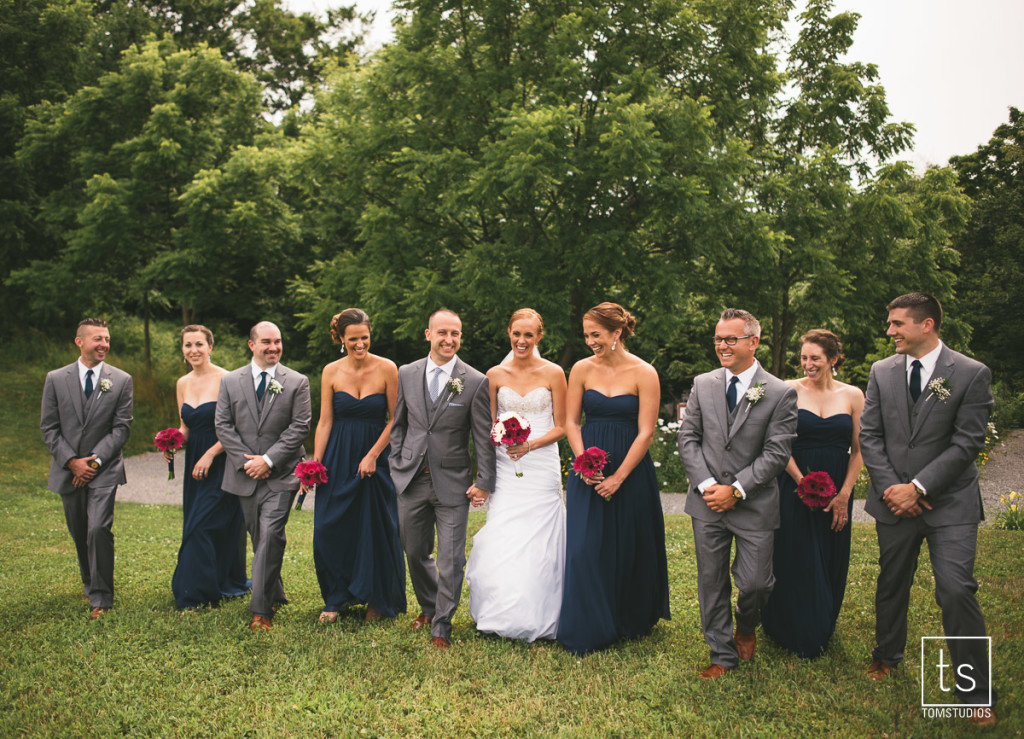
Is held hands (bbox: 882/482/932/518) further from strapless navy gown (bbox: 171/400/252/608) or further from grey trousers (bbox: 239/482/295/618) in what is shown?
strapless navy gown (bbox: 171/400/252/608)

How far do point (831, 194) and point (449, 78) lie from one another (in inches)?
364

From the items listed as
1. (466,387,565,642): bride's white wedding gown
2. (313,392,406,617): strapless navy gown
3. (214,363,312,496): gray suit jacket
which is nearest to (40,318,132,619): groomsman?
(214,363,312,496): gray suit jacket

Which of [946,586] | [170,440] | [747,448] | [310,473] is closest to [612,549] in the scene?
[747,448]

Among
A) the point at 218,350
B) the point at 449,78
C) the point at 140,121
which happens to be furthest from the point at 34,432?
the point at 449,78

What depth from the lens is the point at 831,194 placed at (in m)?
17.7

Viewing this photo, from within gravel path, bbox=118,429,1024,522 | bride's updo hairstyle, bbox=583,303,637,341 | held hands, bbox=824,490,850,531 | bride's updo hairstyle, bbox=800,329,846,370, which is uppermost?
bride's updo hairstyle, bbox=583,303,637,341

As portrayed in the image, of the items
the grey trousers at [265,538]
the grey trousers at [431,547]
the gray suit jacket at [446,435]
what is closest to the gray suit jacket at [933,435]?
the gray suit jacket at [446,435]

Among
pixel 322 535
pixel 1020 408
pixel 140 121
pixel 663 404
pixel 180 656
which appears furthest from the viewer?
pixel 663 404

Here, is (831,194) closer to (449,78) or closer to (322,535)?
(449,78)

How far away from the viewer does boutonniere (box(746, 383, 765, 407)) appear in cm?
499

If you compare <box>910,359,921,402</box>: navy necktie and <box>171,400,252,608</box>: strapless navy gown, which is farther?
<box>171,400,252,608</box>: strapless navy gown

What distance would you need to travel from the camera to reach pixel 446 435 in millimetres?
5922

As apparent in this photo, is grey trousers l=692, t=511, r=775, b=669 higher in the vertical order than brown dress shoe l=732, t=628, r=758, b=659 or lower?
higher

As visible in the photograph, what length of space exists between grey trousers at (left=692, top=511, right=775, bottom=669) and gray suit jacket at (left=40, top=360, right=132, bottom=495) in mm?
5123
